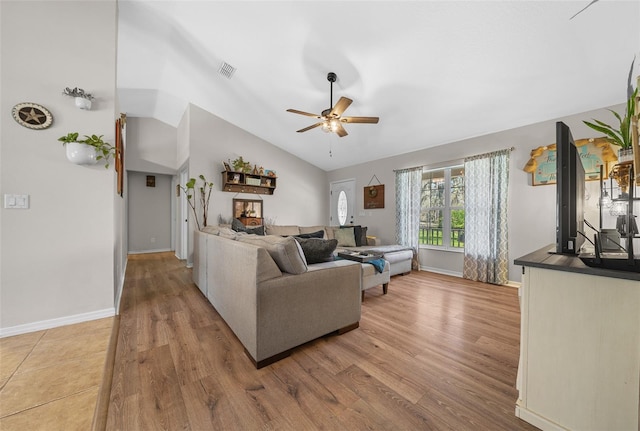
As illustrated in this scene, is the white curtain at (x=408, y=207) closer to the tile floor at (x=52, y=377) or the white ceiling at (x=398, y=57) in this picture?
the white ceiling at (x=398, y=57)

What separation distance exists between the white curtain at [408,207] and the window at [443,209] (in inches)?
5.7

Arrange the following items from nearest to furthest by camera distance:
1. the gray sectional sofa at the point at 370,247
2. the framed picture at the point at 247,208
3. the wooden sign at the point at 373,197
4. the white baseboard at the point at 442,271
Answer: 1. the gray sectional sofa at the point at 370,247
2. the white baseboard at the point at 442,271
3. the framed picture at the point at 247,208
4. the wooden sign at the point at 373,197

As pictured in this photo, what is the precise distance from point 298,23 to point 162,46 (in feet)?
6.77

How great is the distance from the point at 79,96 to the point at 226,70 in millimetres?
1962

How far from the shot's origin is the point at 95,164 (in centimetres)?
221

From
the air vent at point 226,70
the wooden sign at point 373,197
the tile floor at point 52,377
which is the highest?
the air vent at point 226,70

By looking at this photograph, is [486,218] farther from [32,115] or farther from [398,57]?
[32,115]

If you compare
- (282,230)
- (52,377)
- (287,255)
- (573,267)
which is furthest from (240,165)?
(573,267)

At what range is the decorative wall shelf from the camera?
493cm

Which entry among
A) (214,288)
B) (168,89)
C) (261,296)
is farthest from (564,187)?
(168,89)

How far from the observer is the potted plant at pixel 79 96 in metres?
2.08

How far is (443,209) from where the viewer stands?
4488mm

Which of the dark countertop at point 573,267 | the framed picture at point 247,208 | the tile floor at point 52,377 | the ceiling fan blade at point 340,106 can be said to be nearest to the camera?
the dark countertop at point 573,267

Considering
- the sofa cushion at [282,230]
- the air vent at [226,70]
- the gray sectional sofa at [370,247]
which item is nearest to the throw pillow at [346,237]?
the gray sectional sofa at [370,247]
